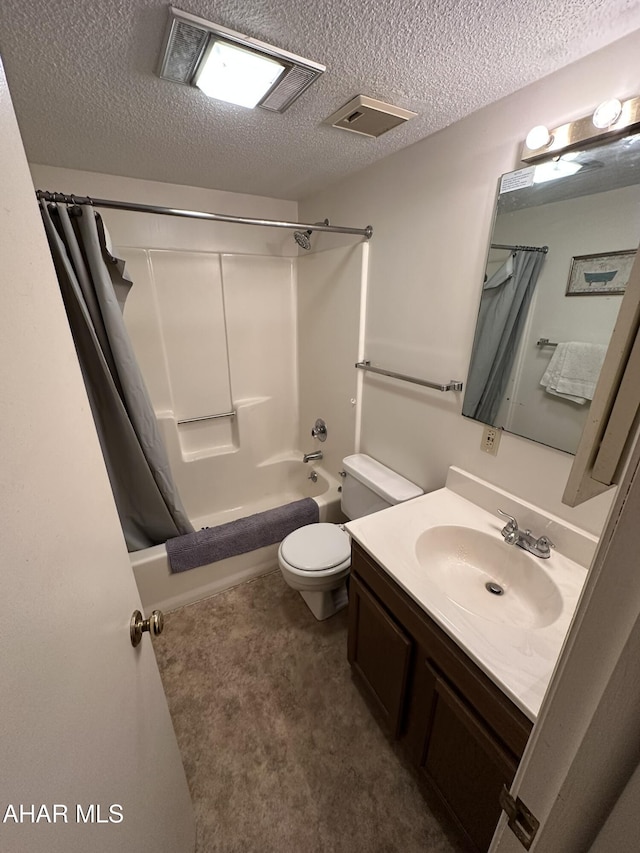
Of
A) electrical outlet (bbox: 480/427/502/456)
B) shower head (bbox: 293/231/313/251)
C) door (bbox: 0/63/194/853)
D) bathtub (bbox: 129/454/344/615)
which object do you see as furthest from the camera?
shower head (bbox: 293/231/313/251)

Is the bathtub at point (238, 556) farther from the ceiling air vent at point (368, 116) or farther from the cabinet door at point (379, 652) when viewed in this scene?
the ceiling air vent at point (368, 116)

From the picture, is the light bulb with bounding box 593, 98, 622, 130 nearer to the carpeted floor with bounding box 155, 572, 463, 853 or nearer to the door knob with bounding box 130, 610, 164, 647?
the door knob with bounding box 130, 610, 164, 647

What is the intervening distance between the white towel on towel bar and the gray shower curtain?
1.70 metres

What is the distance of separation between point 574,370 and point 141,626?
1.37m

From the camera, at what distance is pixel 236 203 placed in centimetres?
219

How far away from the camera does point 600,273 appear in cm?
96

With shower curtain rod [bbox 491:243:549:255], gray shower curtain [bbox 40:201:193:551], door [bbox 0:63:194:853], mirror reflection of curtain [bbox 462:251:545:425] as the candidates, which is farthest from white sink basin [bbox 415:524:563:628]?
gray shower curtain [bbox 40:201:193:551]

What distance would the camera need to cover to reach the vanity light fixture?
2.78 ft

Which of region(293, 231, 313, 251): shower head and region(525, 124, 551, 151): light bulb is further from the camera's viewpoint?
region(293, 231, 313, 251): shower head

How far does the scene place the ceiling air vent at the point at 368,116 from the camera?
1115 mm

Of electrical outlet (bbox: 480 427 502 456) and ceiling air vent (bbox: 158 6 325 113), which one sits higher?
ceiling air vent (bbox: 158 6 325 113)

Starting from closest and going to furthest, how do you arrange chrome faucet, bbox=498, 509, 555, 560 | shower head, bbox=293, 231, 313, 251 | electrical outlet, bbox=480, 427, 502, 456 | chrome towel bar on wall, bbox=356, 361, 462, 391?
chrome faucet, bbox=498, 509, 555, 560
electrical outlet, bbox=480, 427, 502, 456
chrome towel bar on wall, bbox=356, 361, 462, 391
shower head, bbox=293, 231, 313, 251

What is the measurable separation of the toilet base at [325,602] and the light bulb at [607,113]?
1952 mm

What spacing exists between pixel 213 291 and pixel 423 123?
154 centimetres
